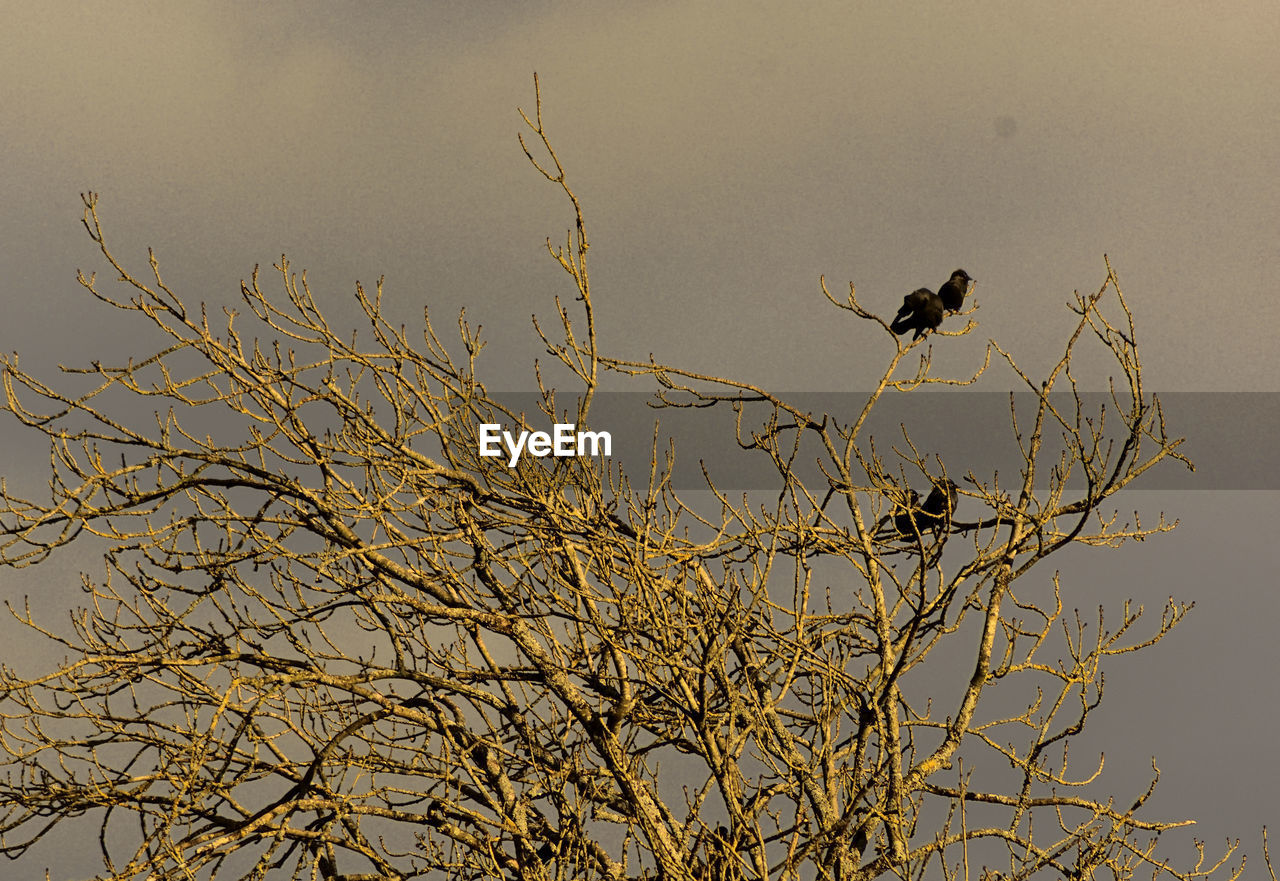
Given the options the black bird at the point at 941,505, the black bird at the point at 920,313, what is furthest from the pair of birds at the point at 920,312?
the black bird at the point at 941,505

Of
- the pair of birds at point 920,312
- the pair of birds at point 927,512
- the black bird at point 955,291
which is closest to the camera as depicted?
the pair of birds at point 927,512

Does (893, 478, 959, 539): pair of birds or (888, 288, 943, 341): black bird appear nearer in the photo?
(893, 478, 959, 539): pair of birds

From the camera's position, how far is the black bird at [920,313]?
1026cm

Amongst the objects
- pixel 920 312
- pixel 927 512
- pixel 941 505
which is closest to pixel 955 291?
pixel 920 312

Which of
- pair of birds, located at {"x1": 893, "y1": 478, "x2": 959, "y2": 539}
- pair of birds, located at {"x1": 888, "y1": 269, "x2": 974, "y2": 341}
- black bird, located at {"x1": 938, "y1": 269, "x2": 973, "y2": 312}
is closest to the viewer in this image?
pair of birds, located at {"x1": 893, "y1": 478, "x2": 959, "y2": 539}

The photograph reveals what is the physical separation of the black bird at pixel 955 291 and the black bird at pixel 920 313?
1.94 feet

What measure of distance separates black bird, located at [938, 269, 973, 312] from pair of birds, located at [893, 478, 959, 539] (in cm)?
162

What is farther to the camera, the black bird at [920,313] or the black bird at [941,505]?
the black bird at [920,313]

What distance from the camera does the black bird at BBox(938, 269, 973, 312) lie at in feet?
37.1

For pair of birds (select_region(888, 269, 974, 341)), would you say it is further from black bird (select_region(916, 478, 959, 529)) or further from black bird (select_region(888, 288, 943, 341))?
black bird (select_region(916, 478, 959, 529))

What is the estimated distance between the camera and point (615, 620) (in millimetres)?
8016

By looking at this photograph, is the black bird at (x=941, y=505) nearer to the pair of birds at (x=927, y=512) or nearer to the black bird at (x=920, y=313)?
the pair of birds at (x=927, y=512)

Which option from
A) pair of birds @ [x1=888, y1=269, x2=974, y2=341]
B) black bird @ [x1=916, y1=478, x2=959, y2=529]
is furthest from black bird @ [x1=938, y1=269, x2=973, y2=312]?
black bird @ [x1=916, y1=478, x2=959, y2=529]

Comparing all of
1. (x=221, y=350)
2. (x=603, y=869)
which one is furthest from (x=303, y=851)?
(x=221, y=350)
